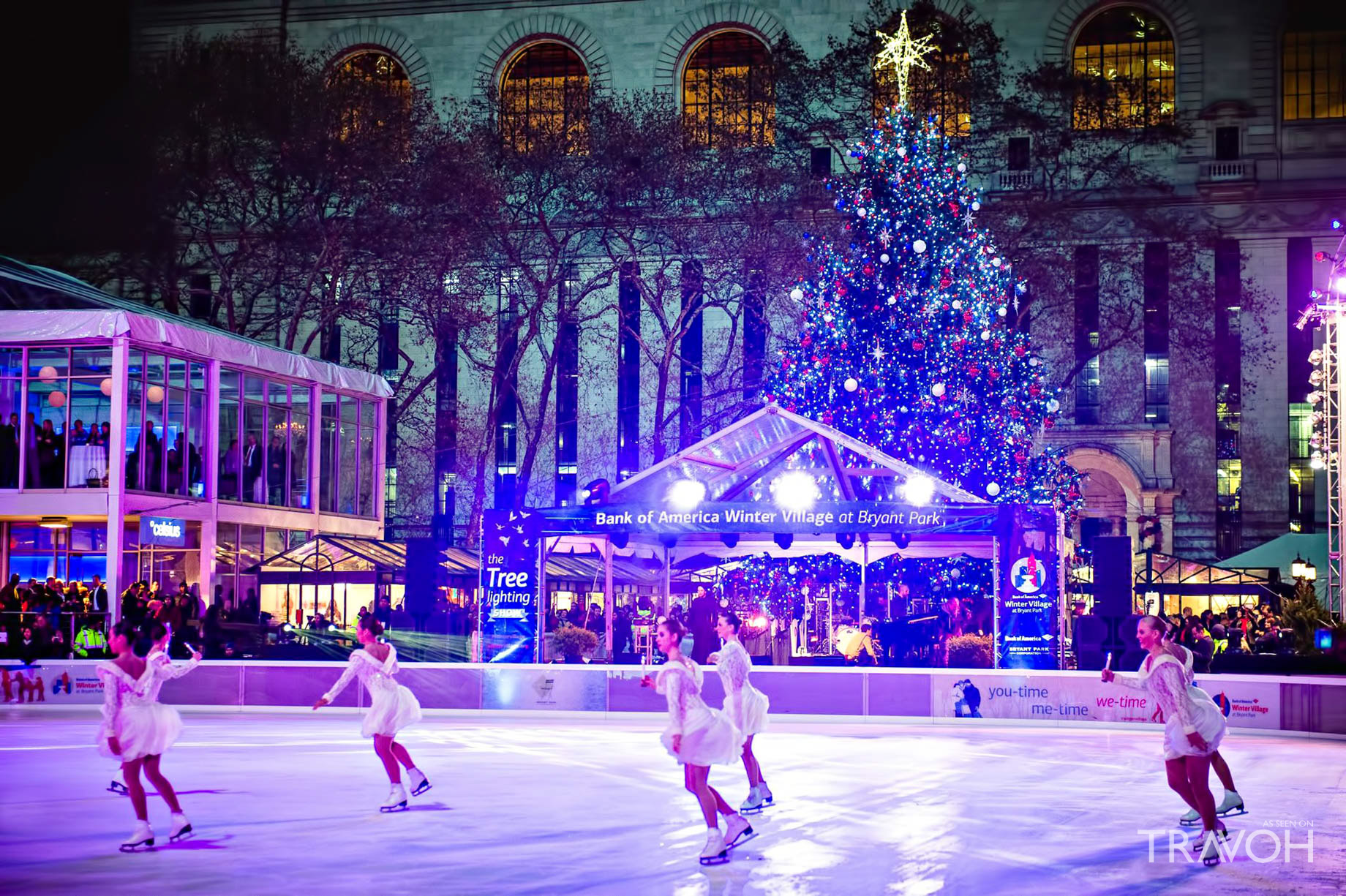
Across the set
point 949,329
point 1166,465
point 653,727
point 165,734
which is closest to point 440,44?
point 1166,465

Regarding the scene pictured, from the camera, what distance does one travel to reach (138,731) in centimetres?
1256

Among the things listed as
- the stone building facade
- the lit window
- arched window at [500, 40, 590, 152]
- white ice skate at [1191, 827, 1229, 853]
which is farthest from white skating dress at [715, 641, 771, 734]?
the lit window

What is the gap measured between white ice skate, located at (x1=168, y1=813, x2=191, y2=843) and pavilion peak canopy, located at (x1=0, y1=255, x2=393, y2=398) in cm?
2529

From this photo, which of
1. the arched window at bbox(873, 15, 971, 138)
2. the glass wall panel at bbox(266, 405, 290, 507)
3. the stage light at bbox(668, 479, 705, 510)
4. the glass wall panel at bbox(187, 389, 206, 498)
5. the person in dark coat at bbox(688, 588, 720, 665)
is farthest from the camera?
the arched window at bbox(873, 15, 971, 138)

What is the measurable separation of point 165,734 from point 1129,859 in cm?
772

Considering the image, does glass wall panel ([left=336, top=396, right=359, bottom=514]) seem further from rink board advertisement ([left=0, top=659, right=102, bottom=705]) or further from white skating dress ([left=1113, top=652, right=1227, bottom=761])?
white skating dress ([left=1113, top=652, right=1227, bottom=761])

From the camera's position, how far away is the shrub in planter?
2878 cm

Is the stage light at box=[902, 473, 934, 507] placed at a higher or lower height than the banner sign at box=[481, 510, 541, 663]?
higher

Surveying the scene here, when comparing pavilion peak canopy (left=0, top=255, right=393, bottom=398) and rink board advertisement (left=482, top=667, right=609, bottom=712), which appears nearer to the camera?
rink board advertisement (left=482, top=667, right=609, bottom=712)

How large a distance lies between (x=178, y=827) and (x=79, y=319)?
85.2 feet

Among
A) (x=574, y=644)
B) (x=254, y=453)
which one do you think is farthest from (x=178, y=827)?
(x=254, y=453)

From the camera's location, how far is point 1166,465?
209 feet

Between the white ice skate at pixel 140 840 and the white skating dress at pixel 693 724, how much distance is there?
405cm

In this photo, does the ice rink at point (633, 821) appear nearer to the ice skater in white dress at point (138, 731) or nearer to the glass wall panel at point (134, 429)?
the ice skater in white dress at point (138, 731)
